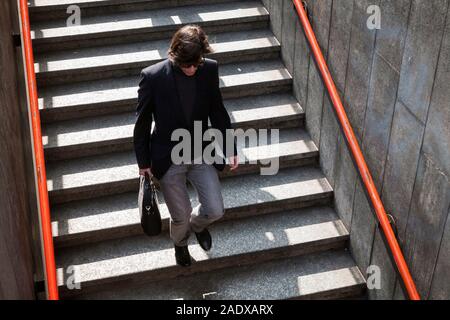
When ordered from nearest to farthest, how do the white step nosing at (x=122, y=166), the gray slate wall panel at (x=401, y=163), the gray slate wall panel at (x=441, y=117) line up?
the gray slate wall panel at (x=441, y=117) → the gray slate wall panel at (x=401, y=163) → the white step nosing at (x=122, y=166)

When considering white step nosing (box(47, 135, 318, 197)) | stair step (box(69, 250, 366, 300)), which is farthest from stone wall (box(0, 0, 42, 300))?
stair step (box(69, 250, 366, 300))

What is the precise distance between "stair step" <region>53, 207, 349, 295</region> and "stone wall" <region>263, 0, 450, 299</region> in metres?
0.29

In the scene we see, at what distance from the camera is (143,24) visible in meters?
6.40

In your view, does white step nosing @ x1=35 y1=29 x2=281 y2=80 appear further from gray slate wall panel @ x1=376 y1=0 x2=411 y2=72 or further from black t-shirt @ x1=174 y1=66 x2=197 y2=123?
gray slate wall panel @ x1=376 y1=0 x2=411 y2=72

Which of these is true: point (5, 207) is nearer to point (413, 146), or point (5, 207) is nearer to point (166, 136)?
point (166, 136)

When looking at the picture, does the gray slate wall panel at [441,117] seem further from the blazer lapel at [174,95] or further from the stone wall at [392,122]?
the blazer lapel at [174,95]

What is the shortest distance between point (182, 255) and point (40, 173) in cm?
131

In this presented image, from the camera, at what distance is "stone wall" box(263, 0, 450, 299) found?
376 cm

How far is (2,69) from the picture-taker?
4.63 metres

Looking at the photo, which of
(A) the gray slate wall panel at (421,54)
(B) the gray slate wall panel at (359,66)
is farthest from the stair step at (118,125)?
(A) the gray slate wall panel at (421,54)

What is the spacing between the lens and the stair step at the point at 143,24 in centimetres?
619

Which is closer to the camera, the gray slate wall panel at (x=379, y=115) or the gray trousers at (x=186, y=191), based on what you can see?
the gray slate wall panel at (x=379, y=115)

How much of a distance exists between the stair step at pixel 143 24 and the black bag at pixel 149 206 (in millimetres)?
2329

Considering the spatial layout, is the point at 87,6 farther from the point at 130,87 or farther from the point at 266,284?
the point at 266,284
